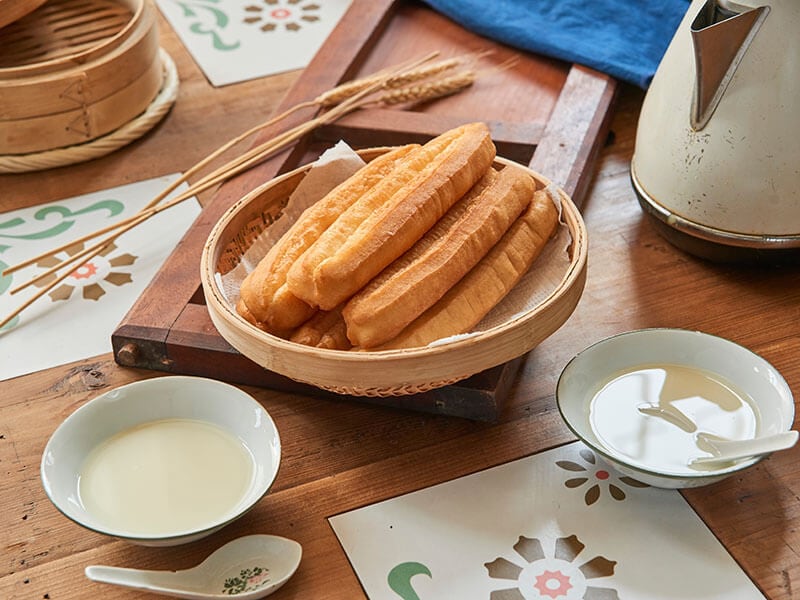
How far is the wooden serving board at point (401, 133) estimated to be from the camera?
794mm

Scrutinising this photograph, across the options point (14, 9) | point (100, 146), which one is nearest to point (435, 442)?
point (100, 146)

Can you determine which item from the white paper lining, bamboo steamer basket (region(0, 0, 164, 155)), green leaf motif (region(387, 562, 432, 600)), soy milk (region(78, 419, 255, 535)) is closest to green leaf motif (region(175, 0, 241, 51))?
bamboo steamer basket (region(0, 0, 164, 155))

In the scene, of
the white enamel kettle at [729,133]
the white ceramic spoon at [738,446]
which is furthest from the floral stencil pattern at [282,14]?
the white ceramic spoon at [738,446]

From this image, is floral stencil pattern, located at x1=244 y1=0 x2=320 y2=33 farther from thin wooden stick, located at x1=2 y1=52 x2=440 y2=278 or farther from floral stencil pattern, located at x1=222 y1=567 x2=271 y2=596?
floral stencil pattern, located at x1=222 y1=567 x2=271 y2=596

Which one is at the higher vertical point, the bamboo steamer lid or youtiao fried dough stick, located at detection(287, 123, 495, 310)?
youtiao fried dough stick, located at detection(287, 123, 495, 310)

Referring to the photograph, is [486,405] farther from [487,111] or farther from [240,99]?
[240,99]

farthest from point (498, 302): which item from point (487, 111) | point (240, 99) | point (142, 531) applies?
point (240, 99)

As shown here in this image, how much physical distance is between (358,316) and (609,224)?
0.38m

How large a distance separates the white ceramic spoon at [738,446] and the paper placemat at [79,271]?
49 cm

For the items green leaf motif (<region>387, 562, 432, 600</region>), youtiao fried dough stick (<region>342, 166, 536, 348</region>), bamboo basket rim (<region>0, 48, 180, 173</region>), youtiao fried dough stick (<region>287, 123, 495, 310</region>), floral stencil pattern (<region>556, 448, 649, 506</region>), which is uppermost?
youtiao fried dough stick (<region>287, 123, 495, 310</region>)

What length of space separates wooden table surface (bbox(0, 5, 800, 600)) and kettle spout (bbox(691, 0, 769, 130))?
6.6 inches

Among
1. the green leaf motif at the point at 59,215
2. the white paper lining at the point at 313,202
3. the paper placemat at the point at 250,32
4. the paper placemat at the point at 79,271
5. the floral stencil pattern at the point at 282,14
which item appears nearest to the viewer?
the white paper lining at the point at 313,202

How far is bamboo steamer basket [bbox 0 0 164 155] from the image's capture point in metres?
1.04

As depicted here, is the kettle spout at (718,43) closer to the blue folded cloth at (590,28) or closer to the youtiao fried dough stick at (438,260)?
the youtiao fried dough stick at (438,260)
